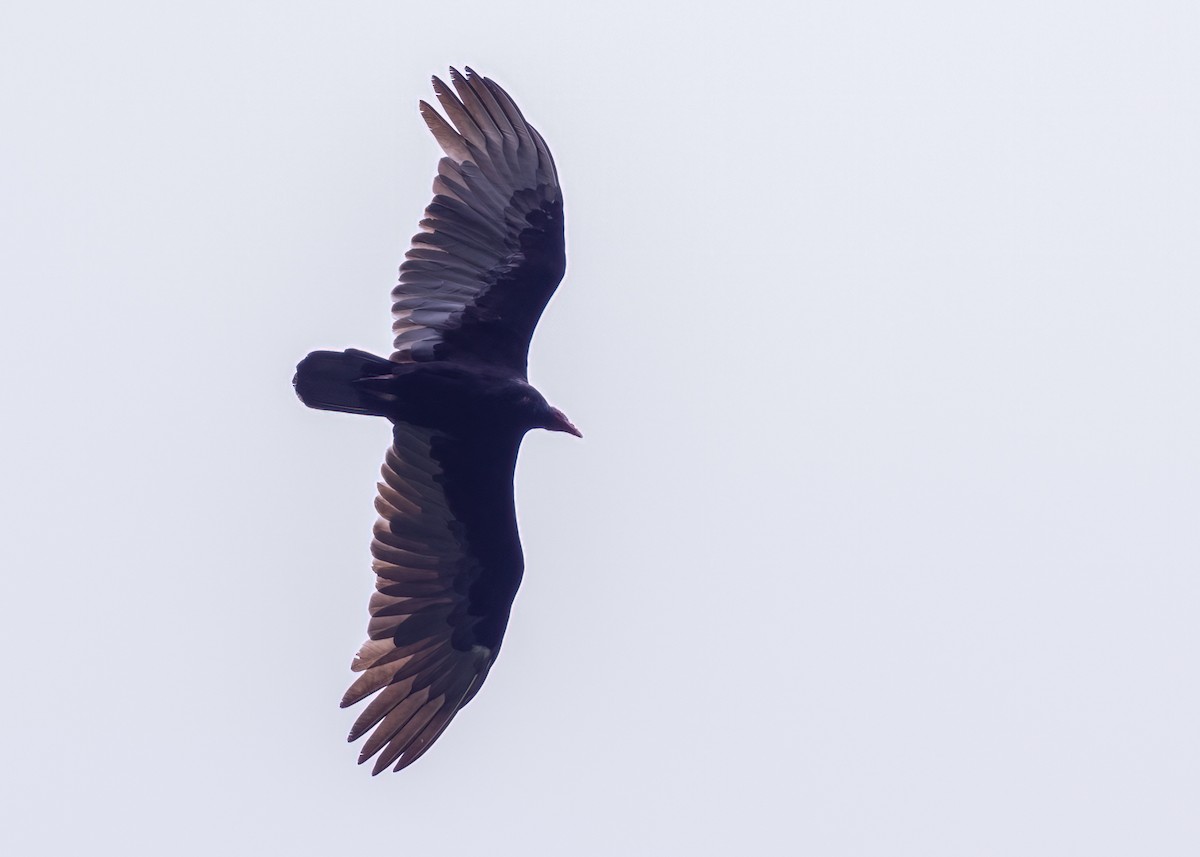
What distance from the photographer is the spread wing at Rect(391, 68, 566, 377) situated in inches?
445

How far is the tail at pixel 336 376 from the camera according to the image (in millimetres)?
11094

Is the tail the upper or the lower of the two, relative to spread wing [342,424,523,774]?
upper

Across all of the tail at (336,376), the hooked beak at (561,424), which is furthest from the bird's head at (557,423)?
the tail at (336,376)

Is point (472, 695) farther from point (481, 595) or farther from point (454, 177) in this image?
point (454, 177)

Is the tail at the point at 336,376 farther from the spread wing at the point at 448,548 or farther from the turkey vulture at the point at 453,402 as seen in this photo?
the spread wing at the point at 448,548

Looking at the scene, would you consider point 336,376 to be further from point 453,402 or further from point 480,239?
point 480,239

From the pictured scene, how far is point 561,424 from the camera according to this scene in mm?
11680

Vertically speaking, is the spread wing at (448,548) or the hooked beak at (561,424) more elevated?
the hooked beak at (561,424)

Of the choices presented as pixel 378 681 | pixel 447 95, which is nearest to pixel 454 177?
pixel 447 95

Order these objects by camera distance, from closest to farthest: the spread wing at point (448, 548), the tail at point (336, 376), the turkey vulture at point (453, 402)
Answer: the tail at point (336, 376) < the turkey vulture at point (453, 402) < the spread wing at point (448, 548)

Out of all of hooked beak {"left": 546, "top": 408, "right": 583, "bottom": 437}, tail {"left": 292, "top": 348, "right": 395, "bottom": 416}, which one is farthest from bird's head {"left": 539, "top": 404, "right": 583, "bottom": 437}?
tail {"left": 292, "top": 348, "right": 395, "bottom": 416}

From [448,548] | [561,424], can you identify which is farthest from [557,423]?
[448,548]

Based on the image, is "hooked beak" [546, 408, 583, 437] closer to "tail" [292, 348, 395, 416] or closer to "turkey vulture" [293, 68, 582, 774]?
"turkey vulture" [293, 68, 582, 774]

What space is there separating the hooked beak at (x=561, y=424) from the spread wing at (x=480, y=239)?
40cm
